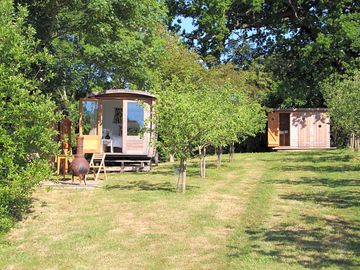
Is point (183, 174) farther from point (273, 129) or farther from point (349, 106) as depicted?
point (273, 129)

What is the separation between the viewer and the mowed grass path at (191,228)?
6367 mm

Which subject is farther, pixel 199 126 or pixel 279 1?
pixel 279 1

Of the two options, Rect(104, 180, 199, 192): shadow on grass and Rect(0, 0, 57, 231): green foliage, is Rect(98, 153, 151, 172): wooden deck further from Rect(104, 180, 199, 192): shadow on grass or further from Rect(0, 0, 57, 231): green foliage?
Rect(0, 0, 57, 231): green foliage

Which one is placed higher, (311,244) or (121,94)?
(121,94)

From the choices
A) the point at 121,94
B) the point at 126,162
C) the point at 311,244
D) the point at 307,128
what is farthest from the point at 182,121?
the point at 307,128

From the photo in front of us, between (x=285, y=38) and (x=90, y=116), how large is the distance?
845 inches

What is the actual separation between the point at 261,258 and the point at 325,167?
43.3 ft

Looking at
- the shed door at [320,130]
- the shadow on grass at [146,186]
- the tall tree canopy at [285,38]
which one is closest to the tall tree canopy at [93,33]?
the shadow on grass at [146,186]

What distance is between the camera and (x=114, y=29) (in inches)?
643

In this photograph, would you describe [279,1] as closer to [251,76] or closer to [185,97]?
[251,76]

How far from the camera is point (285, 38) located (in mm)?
35844

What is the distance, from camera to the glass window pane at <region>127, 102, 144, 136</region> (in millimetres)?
18453

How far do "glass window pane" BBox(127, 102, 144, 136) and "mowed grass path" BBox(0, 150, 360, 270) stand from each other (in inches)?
207

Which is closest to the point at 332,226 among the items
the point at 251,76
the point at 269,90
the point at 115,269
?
the point at 115,269
